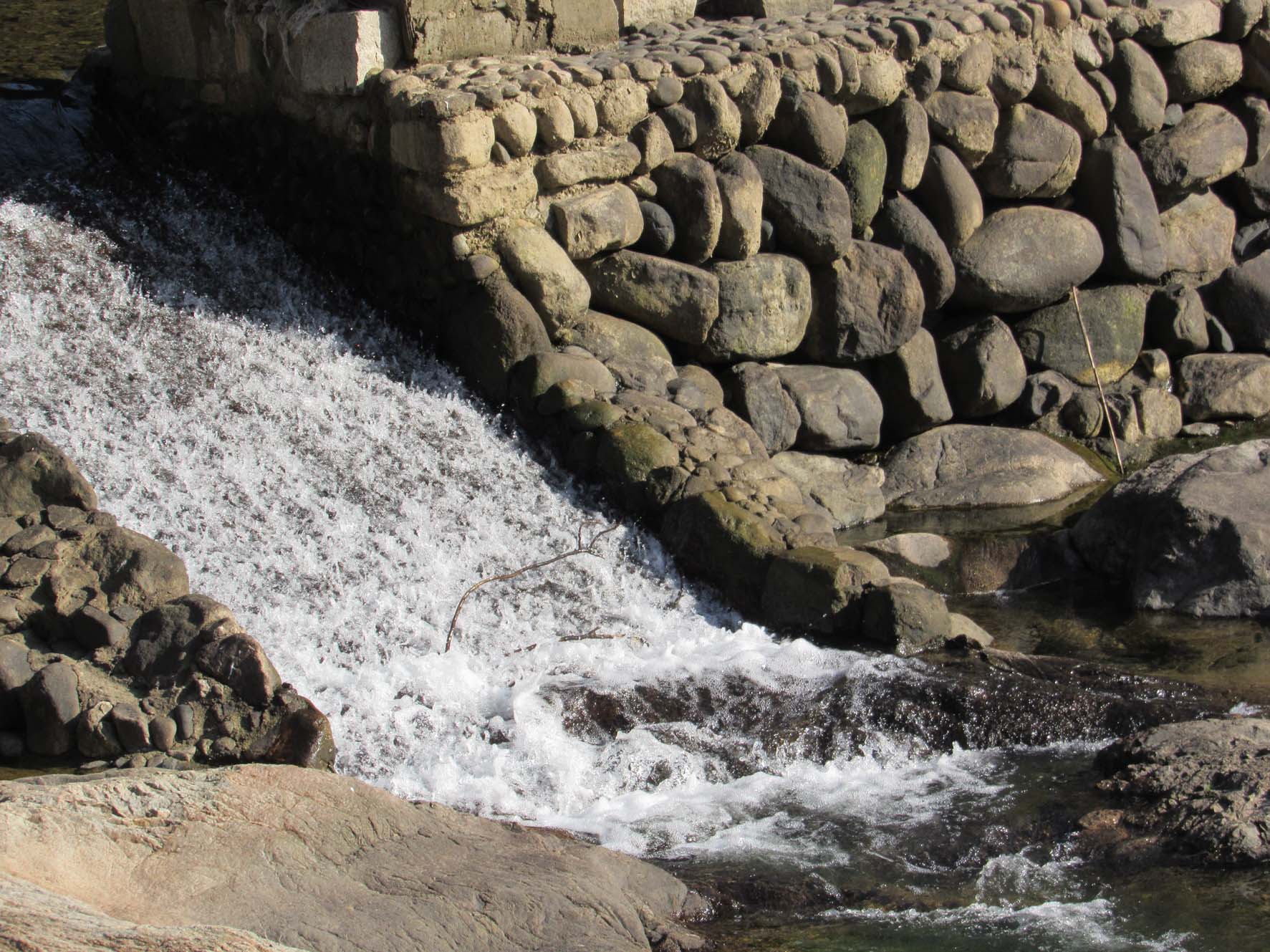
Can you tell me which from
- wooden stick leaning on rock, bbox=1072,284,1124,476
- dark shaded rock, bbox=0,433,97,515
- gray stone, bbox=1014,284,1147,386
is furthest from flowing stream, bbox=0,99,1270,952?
gray stone, bbox=1014,284,1147,386

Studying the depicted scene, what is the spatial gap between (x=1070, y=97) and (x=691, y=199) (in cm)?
309

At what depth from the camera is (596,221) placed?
23.7ft

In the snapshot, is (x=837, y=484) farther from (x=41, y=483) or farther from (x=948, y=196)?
(x=41, y=483)

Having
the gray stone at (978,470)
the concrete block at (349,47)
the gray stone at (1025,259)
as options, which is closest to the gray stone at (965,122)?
the gray stone at (1025,259)

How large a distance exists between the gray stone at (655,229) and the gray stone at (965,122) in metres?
2.04

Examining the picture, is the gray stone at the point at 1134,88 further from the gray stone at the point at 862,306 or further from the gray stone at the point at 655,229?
the gray stone at the point at 655,229

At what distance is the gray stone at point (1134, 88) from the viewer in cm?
948

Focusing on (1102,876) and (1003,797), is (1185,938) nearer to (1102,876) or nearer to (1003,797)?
(1102,876)

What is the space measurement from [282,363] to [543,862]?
12.4ft

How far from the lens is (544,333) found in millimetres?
7082

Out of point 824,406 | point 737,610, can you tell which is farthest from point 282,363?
point 824,406

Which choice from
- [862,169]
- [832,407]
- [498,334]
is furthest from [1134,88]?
[498,334]

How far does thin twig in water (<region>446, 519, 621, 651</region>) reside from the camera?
18.7ft

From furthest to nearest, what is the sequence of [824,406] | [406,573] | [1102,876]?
[824,406] < [406,573] < [1102,876]
